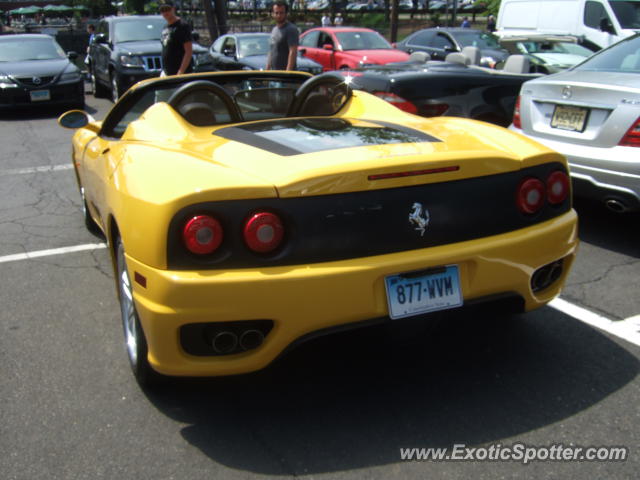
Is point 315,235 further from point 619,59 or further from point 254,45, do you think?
point 254,45

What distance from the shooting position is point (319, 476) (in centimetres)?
240

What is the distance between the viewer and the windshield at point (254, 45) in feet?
41.9

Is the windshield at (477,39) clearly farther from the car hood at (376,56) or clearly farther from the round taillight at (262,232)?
the round taillight at (262,232)

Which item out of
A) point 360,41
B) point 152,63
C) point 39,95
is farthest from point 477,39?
point 39,95

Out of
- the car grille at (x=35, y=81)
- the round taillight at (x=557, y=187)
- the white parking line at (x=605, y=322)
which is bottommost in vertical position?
the white parking line at (x=605, y=322)

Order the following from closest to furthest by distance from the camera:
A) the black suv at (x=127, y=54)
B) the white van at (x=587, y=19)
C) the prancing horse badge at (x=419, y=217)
→ the prancing horse badge at (x=419, y=217) → the black suv at (x=127, y=54) → the white van at (x=587, y=19)

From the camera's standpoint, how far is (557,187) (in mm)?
3008

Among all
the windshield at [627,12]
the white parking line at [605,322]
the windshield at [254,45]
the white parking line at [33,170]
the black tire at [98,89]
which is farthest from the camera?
the black tire at [98,89]

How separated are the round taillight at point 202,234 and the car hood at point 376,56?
1093cm

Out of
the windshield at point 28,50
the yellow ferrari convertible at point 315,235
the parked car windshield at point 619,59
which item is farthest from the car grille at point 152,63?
the yellow ferrari convertible at point 315,235

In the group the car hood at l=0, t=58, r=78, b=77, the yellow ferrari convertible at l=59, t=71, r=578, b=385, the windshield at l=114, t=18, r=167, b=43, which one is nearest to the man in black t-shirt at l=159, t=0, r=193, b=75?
the car hood at l=0, t=58, r=78, b=77

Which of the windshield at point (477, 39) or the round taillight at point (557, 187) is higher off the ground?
the round taillight at point (557, 187)

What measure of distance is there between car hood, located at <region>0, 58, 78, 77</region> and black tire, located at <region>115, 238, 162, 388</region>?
10.0 m

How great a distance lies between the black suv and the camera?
1225cm
